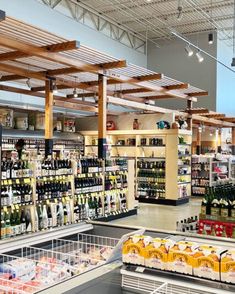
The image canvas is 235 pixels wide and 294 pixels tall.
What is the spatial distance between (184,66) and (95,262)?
18.3 m

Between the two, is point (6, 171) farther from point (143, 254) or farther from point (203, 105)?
point (203, 105)

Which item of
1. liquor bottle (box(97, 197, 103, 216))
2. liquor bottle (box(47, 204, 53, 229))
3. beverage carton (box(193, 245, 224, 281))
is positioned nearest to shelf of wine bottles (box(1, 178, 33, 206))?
liquor bottle (box(47, 204, 53, 229))

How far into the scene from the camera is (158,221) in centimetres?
972

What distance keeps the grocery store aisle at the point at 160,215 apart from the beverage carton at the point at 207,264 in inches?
267

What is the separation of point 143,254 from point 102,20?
16.1 metres

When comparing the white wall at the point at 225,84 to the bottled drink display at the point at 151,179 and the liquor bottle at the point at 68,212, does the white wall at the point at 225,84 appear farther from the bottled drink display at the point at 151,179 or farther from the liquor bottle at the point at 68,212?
the liquor bottle at the point at 68,212

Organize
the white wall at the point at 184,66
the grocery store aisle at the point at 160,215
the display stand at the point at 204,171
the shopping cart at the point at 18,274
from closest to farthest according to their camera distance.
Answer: the shopping cart at the point at 18,274 → the grocery store aisle at the point at 160,215 → the display stand at the point at 204,171 → the white wall at the point at 184,66

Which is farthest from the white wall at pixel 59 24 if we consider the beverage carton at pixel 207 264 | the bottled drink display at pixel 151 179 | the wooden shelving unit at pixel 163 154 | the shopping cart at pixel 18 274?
the beverage carton at pixel 207 264

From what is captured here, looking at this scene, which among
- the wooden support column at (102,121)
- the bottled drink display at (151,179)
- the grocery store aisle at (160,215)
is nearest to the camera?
the grocery store aisle at (160,215)

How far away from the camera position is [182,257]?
6.88 feet

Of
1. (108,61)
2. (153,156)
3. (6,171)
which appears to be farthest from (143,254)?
(153,156)

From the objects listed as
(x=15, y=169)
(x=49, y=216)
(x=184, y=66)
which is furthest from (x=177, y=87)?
(x=184, y=66)

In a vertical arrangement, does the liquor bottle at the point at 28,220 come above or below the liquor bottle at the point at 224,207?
below

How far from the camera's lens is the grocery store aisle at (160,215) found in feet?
30.5
